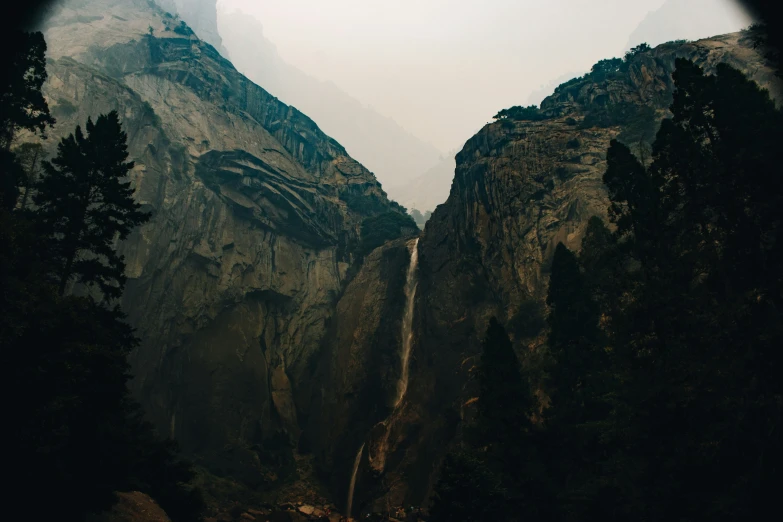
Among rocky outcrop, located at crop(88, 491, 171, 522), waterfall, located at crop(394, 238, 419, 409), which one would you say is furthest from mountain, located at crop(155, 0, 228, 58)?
rocky outcrop, located at crop(88, 491, 171, 522)

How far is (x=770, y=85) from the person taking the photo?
117 ft

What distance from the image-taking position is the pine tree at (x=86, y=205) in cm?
2097

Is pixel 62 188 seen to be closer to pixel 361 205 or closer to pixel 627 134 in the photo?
pixel 627 134

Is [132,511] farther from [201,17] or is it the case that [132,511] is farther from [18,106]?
[201,17]

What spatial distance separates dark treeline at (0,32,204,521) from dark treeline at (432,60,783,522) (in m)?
15.1

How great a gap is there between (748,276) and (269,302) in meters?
54.8

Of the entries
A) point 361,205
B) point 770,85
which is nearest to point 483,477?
point 770,85

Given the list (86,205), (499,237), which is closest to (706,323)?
(86,205)

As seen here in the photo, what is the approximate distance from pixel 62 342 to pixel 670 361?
2098 centimetres

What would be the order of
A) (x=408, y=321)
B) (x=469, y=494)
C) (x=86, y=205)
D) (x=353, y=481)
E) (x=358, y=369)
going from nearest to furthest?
(x=469, y=494) → (x=86, y=205) → (x=353, y=481) → (x=358, y=369) → (x=408, y=321)

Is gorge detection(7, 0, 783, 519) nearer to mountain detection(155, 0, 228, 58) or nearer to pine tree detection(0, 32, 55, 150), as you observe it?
pine tree detection(0, 32, 55, 150)

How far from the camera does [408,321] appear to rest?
2149 inches

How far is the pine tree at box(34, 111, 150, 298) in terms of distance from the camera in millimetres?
20969

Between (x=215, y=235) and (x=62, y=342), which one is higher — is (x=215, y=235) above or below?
above
